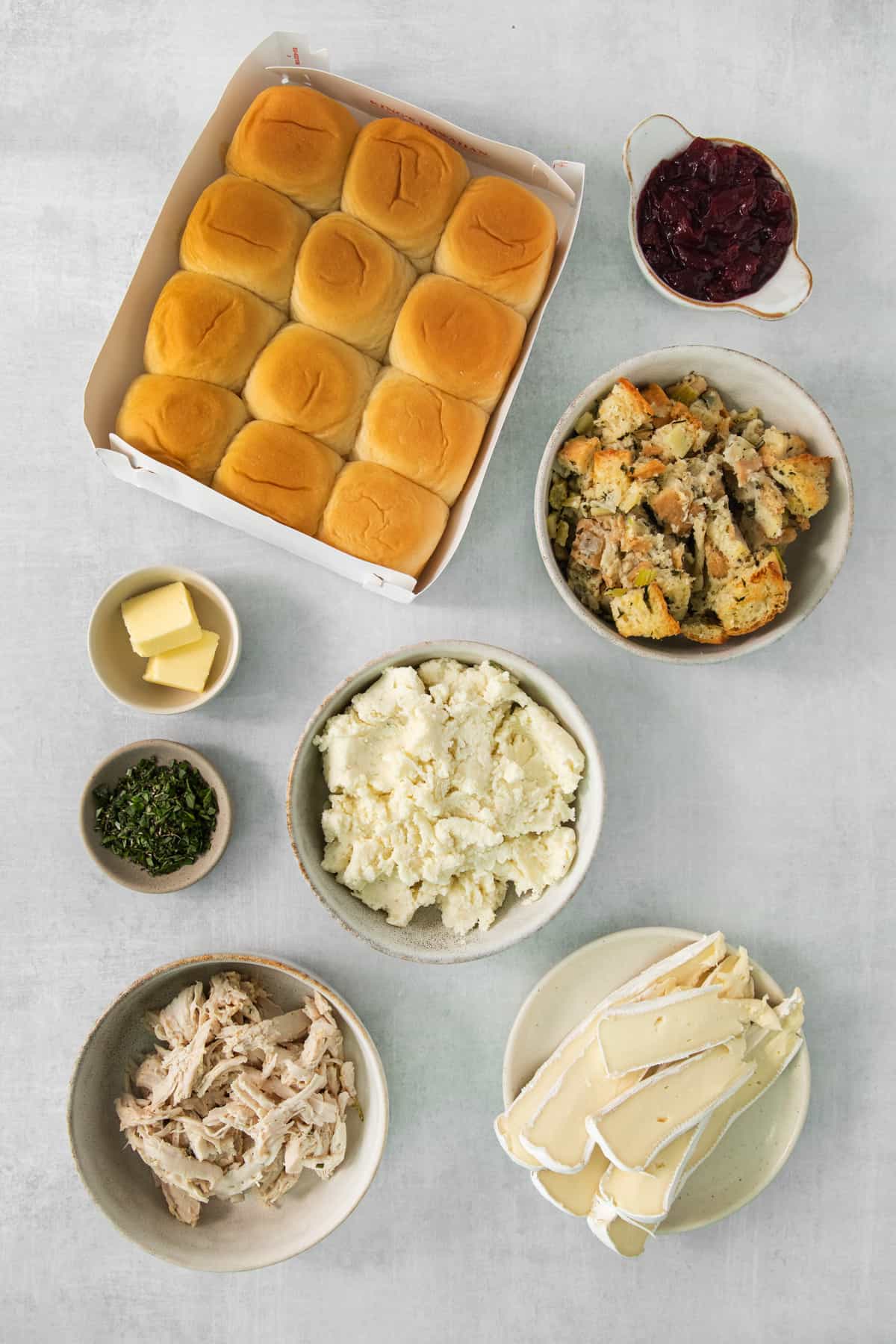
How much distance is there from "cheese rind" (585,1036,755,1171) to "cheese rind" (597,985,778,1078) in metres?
0.04

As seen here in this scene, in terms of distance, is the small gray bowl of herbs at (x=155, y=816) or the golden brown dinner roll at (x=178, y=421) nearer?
the golden brown dinner roll at (x=178, y=421)

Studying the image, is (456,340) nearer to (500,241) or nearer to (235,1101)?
(500,241)

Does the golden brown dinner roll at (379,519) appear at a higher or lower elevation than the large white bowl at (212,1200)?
higher

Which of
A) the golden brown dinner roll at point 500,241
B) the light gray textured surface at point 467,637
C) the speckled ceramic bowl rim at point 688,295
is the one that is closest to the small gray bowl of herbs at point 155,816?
the light gray textured surface at point 467,637

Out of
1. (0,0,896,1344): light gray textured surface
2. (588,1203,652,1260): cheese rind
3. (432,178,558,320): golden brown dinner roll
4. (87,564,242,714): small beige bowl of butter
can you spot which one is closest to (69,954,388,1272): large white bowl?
(0,0,896,1344): light gray textured surface

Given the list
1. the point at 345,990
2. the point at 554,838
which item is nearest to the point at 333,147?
the point at 554,838

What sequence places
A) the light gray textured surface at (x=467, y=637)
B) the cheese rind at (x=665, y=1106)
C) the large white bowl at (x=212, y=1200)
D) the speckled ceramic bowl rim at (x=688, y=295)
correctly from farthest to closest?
the light gray textured surface at (x=467, y=637), the speckled ceramic bowl rim at (x=688, y=295), the large white bowl at (x=212, y=1200), the cheese rind at (x=665, y=1106)

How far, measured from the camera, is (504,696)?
2.13m

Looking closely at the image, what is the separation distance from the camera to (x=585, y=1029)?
2176 millimetres

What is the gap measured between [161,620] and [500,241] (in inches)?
47.4

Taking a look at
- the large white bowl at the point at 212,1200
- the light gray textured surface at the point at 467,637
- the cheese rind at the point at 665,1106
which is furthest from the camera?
the light gray textured surface at the point at 467,637

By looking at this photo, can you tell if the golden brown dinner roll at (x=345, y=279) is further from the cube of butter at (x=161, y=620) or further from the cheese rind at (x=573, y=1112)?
the cheese rind at (x=573, y=1112)

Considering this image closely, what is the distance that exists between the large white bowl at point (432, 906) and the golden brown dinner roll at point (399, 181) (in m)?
1.00

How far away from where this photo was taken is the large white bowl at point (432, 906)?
2.07 m
